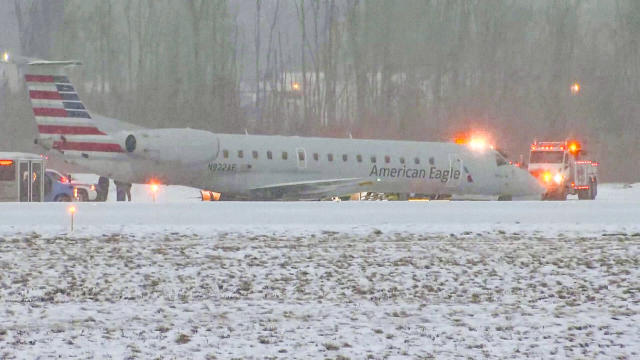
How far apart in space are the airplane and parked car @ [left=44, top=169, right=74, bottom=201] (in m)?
6.29

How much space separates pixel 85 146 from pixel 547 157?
25.6 meters

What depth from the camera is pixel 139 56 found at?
86750mm

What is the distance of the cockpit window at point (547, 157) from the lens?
49.9 meters

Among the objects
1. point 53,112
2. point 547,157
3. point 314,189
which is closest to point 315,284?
point 53,112

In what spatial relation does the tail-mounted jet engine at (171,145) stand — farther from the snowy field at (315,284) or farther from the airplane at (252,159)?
the snowy field at (315,284)

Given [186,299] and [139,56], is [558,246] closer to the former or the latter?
[186,299]

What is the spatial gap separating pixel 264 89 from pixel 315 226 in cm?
6609

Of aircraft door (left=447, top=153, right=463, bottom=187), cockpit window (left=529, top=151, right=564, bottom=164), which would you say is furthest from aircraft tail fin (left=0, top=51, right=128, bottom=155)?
A: cockpit window (left=529, top=151, right=564, bottom=164)

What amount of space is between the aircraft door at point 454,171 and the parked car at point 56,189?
1484 centimetres

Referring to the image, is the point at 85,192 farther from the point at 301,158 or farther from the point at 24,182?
the point at 301,158

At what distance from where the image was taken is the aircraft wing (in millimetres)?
35656

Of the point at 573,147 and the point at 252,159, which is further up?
the point at 573,147

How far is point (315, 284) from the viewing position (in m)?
17.0

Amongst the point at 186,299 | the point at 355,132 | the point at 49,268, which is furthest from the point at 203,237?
the point at 355,132
